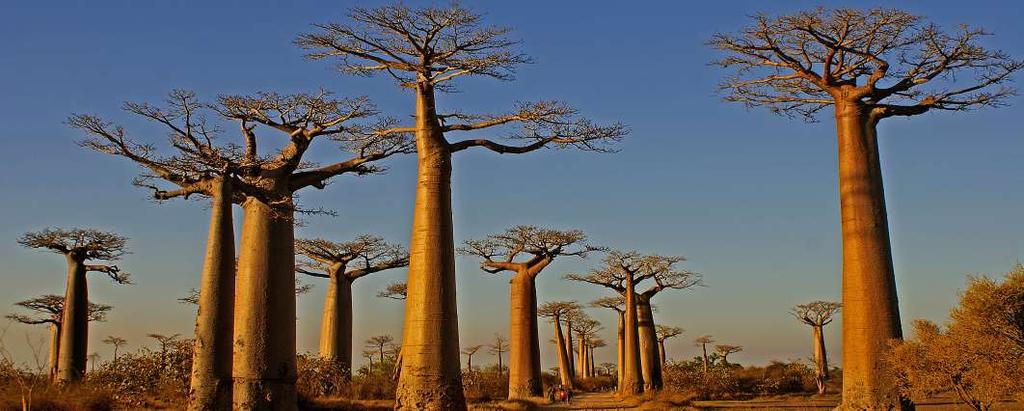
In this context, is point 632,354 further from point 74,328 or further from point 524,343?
point 74,328

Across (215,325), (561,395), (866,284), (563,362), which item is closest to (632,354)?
(561,395)

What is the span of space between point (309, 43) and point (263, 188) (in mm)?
1961

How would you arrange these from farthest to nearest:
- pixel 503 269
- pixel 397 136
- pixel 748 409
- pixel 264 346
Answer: pixel 503 269 < pixel 748 409 < pixel 397 136 < pixel 264 346

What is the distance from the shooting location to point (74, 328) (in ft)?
65.8

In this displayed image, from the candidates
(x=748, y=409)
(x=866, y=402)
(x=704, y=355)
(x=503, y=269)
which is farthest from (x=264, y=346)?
(x=704, y=355)

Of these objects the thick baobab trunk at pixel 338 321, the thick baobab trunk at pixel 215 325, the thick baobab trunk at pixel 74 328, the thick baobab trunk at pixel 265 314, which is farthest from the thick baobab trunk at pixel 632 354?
the thick baobab trunk at pixel 215 325

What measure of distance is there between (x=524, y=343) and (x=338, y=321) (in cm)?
456

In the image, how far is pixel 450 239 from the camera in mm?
11320

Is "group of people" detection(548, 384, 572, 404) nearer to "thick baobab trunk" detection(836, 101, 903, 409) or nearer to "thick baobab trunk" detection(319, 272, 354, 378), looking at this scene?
"thick baobab trunk" detection(319, 272, 354, 378)

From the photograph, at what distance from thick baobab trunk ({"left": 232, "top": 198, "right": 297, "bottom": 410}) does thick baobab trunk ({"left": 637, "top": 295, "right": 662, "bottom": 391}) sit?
15.3 metres

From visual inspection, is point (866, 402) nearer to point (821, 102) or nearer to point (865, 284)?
point (865, 284)

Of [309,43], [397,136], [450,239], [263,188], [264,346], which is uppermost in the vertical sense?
[309,43]

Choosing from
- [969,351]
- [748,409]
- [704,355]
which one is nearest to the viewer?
[969,351]

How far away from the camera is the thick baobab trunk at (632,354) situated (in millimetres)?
24594
